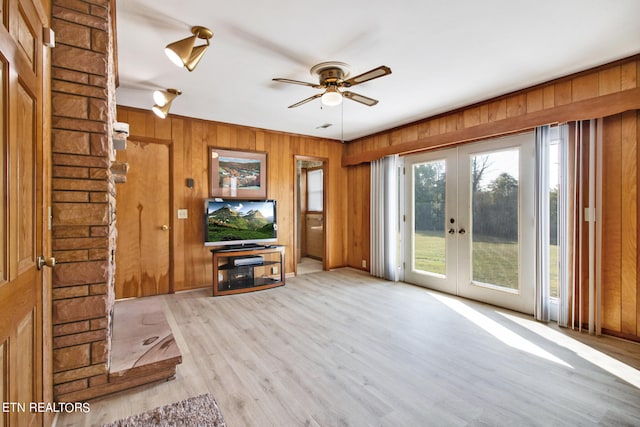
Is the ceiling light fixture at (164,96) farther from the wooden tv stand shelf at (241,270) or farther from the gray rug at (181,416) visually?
the gray rug at (181,416)

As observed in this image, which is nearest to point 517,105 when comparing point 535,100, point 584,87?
point 535,100

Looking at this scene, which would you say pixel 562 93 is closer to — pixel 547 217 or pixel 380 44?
pixel 547 217

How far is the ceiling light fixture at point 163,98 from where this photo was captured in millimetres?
3022

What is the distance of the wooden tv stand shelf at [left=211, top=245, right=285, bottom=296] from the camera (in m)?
4.21

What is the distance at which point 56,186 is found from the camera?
1.70 meters

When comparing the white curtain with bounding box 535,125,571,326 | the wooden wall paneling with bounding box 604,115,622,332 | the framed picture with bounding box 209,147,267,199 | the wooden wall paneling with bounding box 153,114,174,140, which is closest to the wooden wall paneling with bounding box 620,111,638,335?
the wooden wall paneling with bounding box 604,115,622,332

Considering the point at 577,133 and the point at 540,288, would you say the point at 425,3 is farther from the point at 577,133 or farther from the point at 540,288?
the point at 540,288

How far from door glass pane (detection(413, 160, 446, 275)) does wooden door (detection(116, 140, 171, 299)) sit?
146 inches

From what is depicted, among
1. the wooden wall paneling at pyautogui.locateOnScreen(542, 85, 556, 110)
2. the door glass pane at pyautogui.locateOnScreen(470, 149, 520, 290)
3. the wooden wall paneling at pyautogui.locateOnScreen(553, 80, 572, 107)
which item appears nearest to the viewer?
the wooden wall paneling at pyautogui.locateOnScreen(553, 80, 572, 107)

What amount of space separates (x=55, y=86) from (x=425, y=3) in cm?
228

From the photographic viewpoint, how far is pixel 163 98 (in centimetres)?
307

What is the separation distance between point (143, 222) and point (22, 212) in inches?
124

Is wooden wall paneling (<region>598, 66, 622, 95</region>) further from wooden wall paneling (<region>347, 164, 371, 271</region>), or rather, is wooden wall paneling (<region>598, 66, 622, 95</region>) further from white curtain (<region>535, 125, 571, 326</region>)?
wooden wall paneling (<region>347, 164, 371, 271</region>)

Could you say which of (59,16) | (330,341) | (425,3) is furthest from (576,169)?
(59,16)
